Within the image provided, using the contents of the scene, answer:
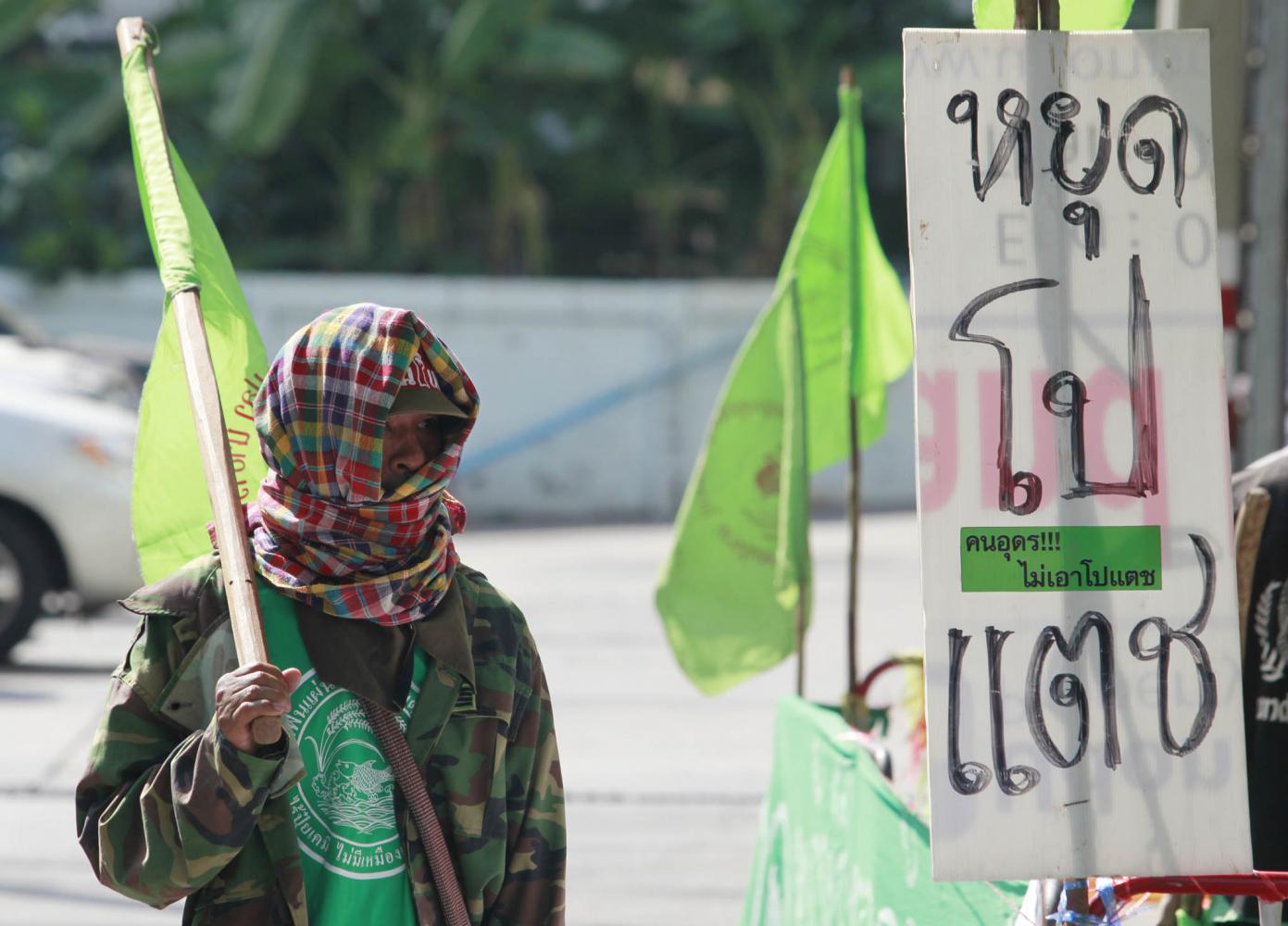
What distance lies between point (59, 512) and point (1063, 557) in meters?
6.84

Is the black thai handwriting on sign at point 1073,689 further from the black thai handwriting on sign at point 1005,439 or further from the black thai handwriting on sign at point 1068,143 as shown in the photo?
the black thai handwriting on sign at point 1068,143

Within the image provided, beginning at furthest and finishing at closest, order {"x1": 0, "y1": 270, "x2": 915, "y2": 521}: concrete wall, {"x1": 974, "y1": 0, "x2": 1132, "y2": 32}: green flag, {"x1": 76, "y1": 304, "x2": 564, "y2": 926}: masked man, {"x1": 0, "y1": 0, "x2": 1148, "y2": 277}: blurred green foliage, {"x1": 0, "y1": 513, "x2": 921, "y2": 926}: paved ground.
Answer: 1. {"x1": 0, "y1": 270, "x2": 915, "y2": 521}: concrete wall
2. {"x1": 0, "y1": 0, "x2": 1148, "y2": 277}: blurred green foliage
3. {"x1": 0, "y1": 513, "x2": 921, "y2": 926}: paved ground
4. {"x1": 974, "y1": 0, "x2": 1132, "y2": 32}: green flag
5. {"x1": 76, "y1": 304, "x2": 564, "y2": 926}: masked man

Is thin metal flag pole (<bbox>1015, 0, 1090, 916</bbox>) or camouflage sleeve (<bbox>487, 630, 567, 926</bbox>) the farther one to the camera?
thin metal flag pole (<bbox>1015, 0, 1090, 916</bbox>)

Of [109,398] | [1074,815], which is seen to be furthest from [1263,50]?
[109,398]

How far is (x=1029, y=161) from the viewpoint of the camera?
7.32 feet

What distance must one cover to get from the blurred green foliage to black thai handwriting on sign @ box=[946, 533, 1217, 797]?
14.2 metres

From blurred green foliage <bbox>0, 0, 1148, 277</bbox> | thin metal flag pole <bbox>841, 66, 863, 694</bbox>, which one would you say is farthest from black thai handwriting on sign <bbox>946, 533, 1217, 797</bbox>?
blurred green foliage <bbox>0, 0, 1148, 277</bbox>

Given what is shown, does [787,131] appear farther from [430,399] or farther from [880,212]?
[430,399]

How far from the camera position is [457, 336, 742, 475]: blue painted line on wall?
17.3 m

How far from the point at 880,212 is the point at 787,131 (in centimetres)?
236

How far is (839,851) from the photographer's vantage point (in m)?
3.29

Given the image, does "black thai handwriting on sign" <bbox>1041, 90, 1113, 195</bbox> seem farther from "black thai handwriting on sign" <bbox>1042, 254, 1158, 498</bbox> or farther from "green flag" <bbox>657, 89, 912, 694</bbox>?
"green flag" <bbox>657, 89, 912, 694</bbox>

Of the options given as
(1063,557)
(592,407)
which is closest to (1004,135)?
(1063,557)

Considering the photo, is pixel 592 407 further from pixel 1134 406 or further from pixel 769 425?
pixel 1134 406
